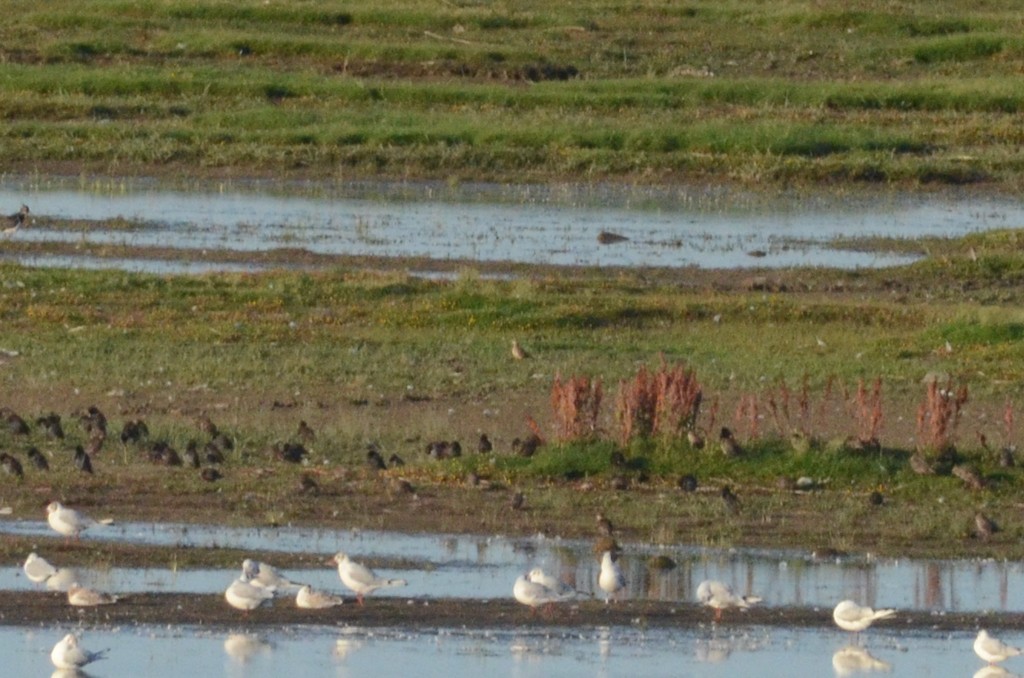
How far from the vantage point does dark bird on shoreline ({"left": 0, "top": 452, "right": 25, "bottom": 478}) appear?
12.5 meters

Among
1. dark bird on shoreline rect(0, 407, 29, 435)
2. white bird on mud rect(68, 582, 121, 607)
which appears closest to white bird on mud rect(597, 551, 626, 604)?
white bird on mud rect(68, 582, 121, 607)

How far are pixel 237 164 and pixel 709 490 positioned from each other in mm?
17796

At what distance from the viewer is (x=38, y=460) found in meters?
12.7

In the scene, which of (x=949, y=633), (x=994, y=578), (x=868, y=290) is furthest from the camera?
(x=868, y=290)

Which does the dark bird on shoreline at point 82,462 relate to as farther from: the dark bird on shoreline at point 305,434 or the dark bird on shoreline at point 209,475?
the dark bird on shoreline at point 305,434

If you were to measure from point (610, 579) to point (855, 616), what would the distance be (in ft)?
3.88

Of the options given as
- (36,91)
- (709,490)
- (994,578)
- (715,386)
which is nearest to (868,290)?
(715,386)

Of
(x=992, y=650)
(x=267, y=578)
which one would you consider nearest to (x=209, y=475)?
(x=267, y=578)

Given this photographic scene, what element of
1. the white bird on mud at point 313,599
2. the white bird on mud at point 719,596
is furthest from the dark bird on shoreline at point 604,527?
the white bird on mud at point 313,599

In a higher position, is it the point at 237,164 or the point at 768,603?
the point at 237,164

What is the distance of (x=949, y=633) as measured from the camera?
993cm

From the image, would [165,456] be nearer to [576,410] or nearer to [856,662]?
[576,410]

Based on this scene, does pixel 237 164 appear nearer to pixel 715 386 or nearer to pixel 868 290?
pixel 868 290

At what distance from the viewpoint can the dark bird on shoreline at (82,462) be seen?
12.6 meters
